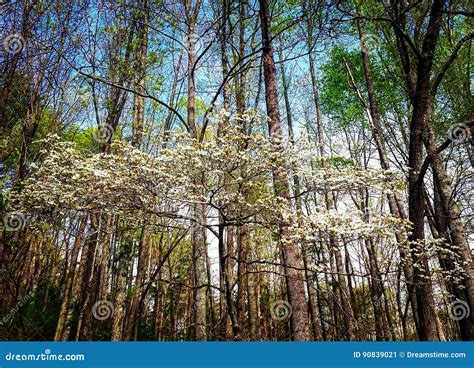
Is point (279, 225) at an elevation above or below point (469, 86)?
below

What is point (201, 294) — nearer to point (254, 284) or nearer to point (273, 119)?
point (273, 119)

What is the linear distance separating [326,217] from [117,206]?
302 centimetres

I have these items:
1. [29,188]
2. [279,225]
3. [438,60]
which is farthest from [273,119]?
[438,60]

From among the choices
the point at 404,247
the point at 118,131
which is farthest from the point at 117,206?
the point at 118,131

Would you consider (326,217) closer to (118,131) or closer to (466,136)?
(466,136)

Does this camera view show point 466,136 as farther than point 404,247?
Yes

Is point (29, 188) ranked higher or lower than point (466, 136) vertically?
lower

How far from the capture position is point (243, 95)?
10.4 m

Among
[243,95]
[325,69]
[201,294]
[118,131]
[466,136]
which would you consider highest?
[325,69]

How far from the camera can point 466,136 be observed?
6531 millimetres

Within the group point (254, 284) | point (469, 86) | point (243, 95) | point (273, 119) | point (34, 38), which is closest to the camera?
point (273, 119)

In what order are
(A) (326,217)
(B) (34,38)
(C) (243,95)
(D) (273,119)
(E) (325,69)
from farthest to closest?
(E) (325,69)
(C) (243,95)
(B) (34,38)
(D) (273,119)
(A) (326,217)

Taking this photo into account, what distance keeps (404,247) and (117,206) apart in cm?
451

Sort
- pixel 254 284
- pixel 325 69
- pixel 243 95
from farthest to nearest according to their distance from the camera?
pixel 254 284
pixel 325 69
pixel 243 95
